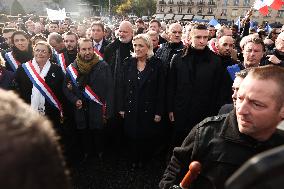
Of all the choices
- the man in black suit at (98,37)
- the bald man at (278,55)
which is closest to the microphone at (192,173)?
the bald man at (278,55)

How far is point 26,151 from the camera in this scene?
2.17ft

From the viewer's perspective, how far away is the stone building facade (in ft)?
246

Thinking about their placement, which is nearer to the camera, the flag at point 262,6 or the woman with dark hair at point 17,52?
the woman with dark hair at point 17,52

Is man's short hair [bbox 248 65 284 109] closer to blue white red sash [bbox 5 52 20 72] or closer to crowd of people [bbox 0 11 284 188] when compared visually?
crowd of people [bbox 0 11 284 188]

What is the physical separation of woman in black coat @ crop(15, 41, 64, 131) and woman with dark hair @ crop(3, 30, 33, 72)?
731 millimetres

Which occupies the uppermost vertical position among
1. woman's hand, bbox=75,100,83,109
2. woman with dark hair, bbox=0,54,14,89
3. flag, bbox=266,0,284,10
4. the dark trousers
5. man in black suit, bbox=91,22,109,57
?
flag, bbox=266,0,284,10

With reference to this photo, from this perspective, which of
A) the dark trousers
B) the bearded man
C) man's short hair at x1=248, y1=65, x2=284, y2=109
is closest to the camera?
man's short hair at x1=248, y1=65, x2=284, y2=109

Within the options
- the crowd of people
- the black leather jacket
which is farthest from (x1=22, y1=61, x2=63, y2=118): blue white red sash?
the black leather jacket

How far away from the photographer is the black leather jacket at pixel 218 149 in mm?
1922

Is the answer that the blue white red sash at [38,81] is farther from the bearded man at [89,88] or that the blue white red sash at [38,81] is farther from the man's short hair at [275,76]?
the man's short hair at [275,76]

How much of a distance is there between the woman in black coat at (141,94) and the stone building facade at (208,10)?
75096mm

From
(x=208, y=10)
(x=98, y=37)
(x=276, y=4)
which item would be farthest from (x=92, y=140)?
(x=208, y=10)

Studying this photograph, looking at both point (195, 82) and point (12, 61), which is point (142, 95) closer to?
point (195, 82)

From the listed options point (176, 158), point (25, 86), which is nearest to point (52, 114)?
point (25, 86)
